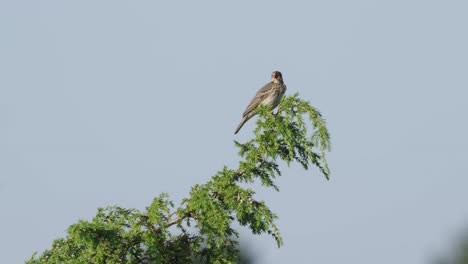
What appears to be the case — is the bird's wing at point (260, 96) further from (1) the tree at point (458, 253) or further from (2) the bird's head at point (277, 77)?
(1) the tree at point (458, 253)

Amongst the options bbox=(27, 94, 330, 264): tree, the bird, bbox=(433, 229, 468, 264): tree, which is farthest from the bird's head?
bbox=(433, 229, 468, 264): tree

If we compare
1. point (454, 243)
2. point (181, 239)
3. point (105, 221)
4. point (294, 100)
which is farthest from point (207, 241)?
point (454, 243)

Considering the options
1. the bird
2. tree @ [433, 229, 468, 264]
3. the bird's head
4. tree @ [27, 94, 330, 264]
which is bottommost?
tree @ [27, 94, 330, 264]

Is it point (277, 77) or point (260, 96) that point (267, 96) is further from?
point (277, 77)

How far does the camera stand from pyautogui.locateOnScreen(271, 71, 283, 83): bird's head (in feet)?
60.4

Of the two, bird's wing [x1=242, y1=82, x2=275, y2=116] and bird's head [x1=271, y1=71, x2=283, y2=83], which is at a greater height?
bird's head [x1=271, y1=71, x2=283, y2=83]

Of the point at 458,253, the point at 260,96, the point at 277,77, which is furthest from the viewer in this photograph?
the point at 458,253

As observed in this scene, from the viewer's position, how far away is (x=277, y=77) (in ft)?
60.8

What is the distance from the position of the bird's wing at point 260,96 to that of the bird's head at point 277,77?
1.84 ft

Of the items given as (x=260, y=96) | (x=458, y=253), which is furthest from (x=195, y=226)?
(x=458, y=253)

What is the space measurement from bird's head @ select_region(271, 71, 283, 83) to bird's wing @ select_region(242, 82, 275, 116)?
560 millimetres

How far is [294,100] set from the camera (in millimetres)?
9977

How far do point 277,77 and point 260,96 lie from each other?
1667mm

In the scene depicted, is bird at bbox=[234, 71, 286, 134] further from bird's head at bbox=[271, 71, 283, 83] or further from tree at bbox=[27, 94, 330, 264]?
tree at bbox=[27, 94, 330, 264]
